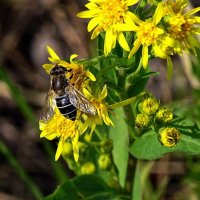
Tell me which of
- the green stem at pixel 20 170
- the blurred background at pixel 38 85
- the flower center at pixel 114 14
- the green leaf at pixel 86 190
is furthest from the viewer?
the blurred background at pixel 38 85

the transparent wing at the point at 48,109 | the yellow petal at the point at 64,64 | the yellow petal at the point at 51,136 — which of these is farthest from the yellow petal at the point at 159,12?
the yellow petal at the point at 51,136

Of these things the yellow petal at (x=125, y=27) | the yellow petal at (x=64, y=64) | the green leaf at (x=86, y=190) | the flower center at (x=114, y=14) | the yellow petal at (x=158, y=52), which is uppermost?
the flower center at (x=114, y=14)

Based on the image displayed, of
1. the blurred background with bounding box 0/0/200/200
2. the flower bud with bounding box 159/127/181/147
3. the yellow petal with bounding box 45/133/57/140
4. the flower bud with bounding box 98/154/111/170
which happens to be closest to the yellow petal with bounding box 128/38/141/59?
the flower bud with bounding box 159/127/181/147

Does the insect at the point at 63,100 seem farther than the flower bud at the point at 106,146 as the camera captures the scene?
No

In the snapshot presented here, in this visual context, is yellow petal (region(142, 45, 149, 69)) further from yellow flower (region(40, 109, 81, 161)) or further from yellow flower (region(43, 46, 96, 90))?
yellow flower (region(40, 109, 81, 161))

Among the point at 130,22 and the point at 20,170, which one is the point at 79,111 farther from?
the point at 20,170

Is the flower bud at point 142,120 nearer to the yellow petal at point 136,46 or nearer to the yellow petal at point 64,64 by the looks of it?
the yellow petal at point 136,46
